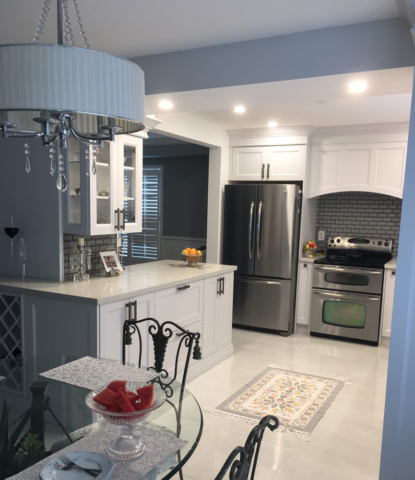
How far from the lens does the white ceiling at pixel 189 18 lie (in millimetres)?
2156

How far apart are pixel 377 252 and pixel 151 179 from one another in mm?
3933

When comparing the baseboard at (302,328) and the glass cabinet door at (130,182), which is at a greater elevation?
the glass cabinet door at (130,182)

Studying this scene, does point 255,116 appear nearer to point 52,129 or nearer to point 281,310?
point 281,310

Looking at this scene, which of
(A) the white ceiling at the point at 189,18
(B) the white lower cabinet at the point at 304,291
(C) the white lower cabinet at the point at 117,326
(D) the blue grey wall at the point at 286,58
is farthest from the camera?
(B) the white lower cabinet at the point at 304,291

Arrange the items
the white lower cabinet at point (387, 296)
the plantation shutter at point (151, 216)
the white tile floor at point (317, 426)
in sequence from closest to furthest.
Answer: the white tile floor at point (317, 426)
the white lower cabinet at point (387, 296)
the plantation shutter at point (151, 216)

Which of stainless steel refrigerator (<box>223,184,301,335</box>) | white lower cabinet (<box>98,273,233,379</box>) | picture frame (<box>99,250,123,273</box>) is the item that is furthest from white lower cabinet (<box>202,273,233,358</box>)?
stainless steel refrigerator (<box>223,184,301,335</box>)

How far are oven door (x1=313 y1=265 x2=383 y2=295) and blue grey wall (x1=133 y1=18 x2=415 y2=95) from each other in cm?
291

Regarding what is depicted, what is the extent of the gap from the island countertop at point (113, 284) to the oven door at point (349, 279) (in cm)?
160

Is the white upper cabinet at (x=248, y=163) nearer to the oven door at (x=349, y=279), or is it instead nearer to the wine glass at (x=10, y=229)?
the oven door at (x=349, y=279)

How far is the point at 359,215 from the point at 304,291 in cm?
122

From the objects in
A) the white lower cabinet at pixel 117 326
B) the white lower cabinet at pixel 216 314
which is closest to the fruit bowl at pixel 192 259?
the white lower cabinet at pixel 216 314

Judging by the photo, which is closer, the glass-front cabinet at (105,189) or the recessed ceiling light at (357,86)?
the recessed ceiling light at (357,86)

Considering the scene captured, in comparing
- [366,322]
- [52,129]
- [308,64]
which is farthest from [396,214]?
[52,129]

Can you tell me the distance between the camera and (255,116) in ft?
15.1
